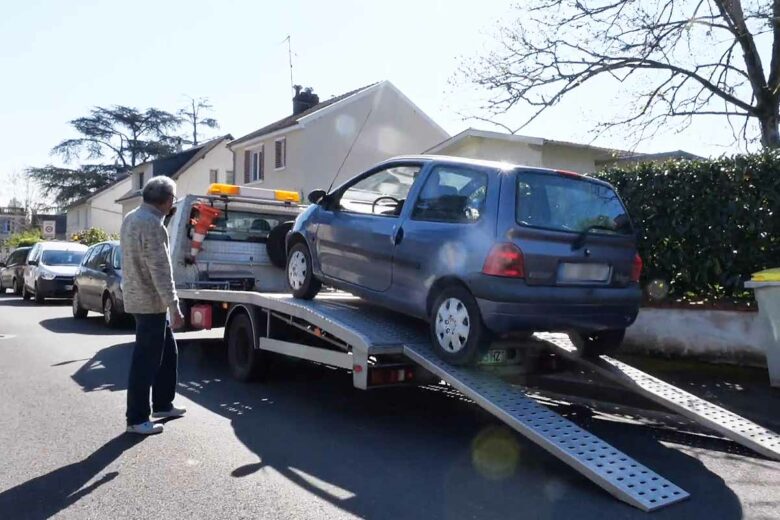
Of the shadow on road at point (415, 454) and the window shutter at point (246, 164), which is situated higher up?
the window shutter at point (246, 164)

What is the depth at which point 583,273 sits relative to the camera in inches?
217

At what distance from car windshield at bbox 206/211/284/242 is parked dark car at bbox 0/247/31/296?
636 inches

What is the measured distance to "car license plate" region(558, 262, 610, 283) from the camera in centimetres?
540

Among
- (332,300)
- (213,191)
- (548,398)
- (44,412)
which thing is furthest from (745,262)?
(44,412)

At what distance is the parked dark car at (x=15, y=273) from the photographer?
76.4 feet

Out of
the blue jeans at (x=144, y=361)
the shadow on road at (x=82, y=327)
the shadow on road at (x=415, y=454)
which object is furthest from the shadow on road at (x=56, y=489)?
the shadow on road at (x=82, y=327)

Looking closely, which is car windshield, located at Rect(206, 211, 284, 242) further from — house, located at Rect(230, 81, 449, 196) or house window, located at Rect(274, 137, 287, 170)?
house window, located at Rect(274, 137, 287, 170)

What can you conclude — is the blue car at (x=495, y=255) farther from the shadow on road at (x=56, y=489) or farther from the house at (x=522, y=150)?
the house at (x=522, y=150)

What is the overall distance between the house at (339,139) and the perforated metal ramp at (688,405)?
72.6 feet

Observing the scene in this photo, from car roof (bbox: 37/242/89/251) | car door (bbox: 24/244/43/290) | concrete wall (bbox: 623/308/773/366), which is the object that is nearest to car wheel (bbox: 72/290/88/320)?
car door (bbox: 24/244/43/290)

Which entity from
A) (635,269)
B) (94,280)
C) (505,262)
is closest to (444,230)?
(505,262)

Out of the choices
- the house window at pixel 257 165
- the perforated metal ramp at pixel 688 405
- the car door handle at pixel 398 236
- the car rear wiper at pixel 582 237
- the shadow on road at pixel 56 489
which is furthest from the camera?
the house window at pixel 257 165

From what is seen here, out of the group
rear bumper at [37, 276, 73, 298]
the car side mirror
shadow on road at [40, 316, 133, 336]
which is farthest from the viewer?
rear bumper at [37, 276, 73, 298]

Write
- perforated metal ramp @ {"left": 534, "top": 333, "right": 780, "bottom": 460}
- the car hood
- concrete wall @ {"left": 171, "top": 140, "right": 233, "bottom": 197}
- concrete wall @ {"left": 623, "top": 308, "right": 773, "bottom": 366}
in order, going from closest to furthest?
perforated metal ramp @ {"left": 534, "top": 333, "right": 780, "bottom": 460}, concrete wall @ {"left": 623, "top": 308, "right": 773, "bottom": 366}, the car hood, concrete wall @ {"left": 171, "top": 140, "right": 233, "bottom": 197}
